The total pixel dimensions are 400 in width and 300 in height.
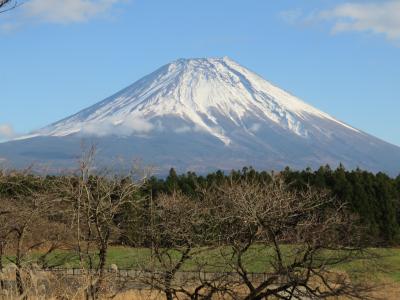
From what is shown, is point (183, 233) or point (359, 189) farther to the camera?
point (359, 189)

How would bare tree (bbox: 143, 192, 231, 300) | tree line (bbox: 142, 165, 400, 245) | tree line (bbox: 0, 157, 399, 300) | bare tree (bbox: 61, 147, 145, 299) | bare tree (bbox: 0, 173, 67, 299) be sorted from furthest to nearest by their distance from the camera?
1. tree line (bbox: 142, 165, 400, 245)
2. bare tree (bbox: 0, 173, 67, 299)
3. bare tree (bbox: 143, 192, 231, 300)
4. tree line (bbox: 0, 157, 399, 300)
5. bare tree (bbox: 61, 147, 145, 299)

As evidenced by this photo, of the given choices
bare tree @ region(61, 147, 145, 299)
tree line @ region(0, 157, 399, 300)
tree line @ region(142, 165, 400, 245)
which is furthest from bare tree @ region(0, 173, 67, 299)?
tree line @ region(142, 165, 400, 245)

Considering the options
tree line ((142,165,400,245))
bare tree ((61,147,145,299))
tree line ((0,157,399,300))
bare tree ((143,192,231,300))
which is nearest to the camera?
bare tree ((61,147,145,299))

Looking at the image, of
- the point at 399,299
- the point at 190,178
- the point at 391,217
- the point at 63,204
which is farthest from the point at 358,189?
the point at 63,204

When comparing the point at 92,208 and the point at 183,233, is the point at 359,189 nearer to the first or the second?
the point at 183,233

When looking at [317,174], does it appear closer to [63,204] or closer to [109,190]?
[63,204]

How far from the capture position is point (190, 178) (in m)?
56.7

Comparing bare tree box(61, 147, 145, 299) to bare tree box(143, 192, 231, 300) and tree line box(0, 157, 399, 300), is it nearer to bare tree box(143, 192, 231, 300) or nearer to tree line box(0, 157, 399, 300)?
tree line box(0, 157, 399, 300)

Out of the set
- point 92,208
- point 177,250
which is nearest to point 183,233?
point 177,250

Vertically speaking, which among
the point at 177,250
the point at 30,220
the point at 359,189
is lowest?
the point at 177,250

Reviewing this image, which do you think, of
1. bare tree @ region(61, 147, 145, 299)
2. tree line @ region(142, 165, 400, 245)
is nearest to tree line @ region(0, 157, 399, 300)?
bare tree @ region(61, 147, 145, 299)

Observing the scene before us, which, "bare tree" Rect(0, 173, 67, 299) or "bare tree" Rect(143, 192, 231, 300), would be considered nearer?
"bare tree" Rect(143, 192, 231, 300)

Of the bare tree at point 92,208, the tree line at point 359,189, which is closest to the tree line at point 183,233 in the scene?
the bare tree at point 92,208

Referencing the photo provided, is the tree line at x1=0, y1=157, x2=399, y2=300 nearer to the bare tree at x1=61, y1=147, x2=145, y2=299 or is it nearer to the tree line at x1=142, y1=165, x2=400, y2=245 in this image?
the bare tree at x1=61, y1=147, x2=145, y2=299
